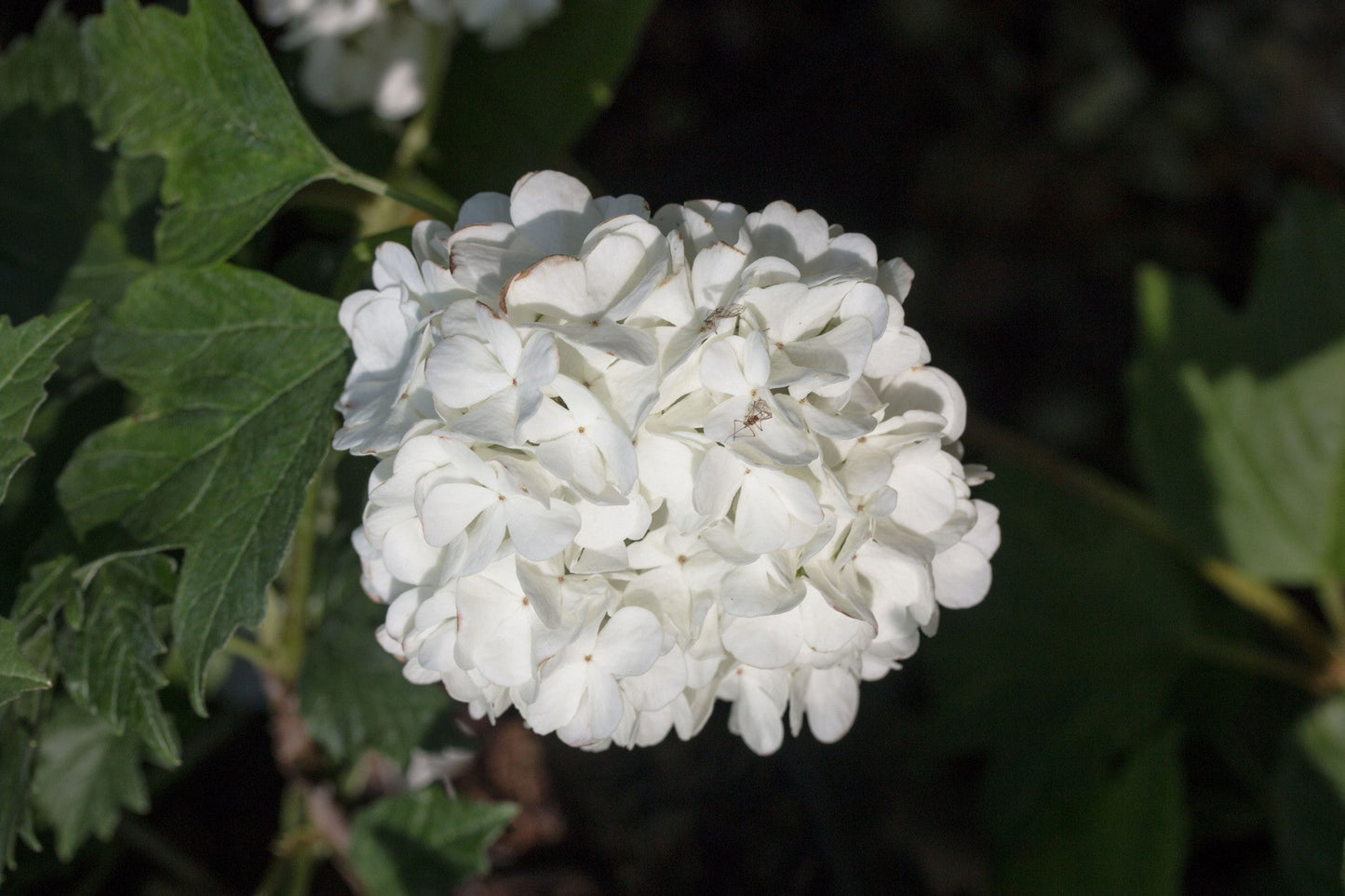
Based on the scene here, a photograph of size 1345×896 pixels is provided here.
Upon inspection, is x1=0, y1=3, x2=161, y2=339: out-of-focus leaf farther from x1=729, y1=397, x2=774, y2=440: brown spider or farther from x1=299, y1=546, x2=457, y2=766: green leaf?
x1=729, y1=397, x2=774, y2=440: brown spider

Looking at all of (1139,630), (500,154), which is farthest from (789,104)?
(1139,630)

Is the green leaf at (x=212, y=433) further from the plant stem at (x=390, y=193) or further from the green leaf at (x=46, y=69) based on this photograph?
the green leaf at (x=46, y=69)

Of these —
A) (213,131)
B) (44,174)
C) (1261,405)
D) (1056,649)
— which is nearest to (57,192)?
Result: (44,174)

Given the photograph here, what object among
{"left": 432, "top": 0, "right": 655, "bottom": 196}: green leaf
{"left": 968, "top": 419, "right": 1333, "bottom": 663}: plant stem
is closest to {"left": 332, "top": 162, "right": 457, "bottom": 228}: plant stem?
{"left": 432, "top": 0, "right": 655, "bottom": 196}: green leaf

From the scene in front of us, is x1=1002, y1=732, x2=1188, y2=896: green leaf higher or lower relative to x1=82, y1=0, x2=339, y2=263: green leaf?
lower

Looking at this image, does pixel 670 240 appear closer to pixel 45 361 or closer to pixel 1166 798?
pixel 45 361

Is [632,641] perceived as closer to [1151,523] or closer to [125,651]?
[125,651]

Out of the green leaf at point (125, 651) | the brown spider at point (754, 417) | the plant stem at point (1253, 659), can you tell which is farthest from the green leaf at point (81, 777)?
the plant stem at point (1253, 659)
